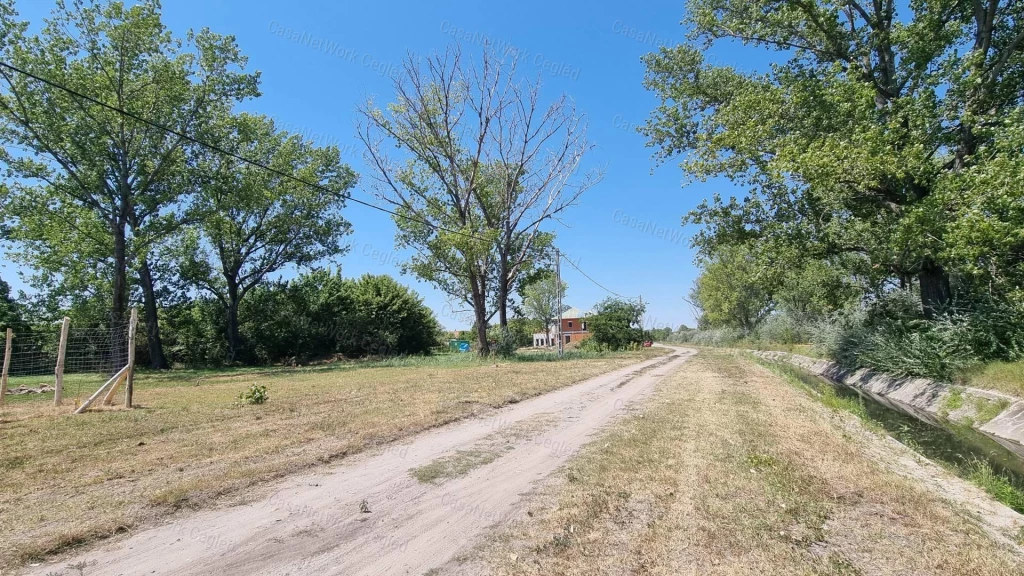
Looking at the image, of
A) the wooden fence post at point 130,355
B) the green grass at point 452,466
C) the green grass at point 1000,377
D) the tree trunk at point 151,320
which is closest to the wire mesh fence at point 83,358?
the wooden fence post at point 130,355

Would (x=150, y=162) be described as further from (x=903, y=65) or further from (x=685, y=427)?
(x=903, y=65)

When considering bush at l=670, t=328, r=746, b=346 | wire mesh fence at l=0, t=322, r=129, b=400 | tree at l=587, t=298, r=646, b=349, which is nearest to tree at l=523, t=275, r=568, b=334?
bush at l=670, t=328, r=746, b=346

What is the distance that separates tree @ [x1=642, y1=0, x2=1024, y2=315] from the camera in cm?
1170

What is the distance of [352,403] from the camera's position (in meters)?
10.6

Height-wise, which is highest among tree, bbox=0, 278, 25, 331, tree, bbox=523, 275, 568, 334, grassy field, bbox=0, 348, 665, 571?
tree, bbox=523, 275, 568, 334

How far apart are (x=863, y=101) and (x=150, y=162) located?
92.2ft

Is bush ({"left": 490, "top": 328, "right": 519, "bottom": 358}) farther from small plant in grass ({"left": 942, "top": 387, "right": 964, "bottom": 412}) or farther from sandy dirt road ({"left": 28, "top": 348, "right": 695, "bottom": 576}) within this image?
sandy dirt road ({"left": 28, "top": 348, "right": 695, "bottom": 576})

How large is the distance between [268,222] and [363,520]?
3316cm

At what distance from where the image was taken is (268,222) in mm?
33125

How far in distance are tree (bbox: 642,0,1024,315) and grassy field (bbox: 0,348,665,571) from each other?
955 cm

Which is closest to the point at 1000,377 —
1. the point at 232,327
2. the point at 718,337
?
the point at 232,327

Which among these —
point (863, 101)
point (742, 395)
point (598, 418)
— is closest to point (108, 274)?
point (598, 418)

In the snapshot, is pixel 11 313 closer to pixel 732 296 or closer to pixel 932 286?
pixel 932 286

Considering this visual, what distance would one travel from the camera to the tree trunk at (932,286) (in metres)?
14.2
